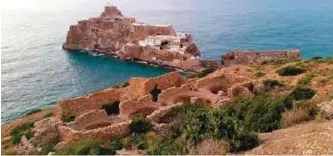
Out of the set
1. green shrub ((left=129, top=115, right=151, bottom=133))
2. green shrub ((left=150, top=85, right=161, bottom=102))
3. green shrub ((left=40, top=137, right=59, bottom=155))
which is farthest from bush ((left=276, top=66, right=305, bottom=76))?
green shrub ((left=40, top=137, right=59, bottom=155))

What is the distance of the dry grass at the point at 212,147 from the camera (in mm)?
11523

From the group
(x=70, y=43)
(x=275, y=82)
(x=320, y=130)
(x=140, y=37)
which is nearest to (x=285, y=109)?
(x=320, y=130)

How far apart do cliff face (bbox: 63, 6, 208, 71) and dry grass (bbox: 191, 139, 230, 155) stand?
59762mm

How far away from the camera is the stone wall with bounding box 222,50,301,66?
61.2 meters

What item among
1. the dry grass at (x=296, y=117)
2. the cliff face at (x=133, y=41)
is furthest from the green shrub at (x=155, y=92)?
the cliff face at (x=133, y=41)

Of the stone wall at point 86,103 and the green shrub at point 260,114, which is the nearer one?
the green shrub at point 260,114

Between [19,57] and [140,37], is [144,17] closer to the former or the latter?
[140,37]

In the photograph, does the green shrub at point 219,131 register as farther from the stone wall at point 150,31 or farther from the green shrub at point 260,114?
the stone wall at point 150,31

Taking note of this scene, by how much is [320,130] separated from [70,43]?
307 feet

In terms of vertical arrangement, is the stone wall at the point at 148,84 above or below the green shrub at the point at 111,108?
above

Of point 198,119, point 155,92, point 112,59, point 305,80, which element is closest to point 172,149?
point 198,119

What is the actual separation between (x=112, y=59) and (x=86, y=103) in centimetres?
6025

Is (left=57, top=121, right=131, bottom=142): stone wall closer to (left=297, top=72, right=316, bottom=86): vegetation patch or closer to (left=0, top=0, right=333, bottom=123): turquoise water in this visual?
(left=297, top=72, right=316, bottom=86): vegetation patch

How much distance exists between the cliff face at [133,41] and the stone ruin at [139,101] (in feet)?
134
